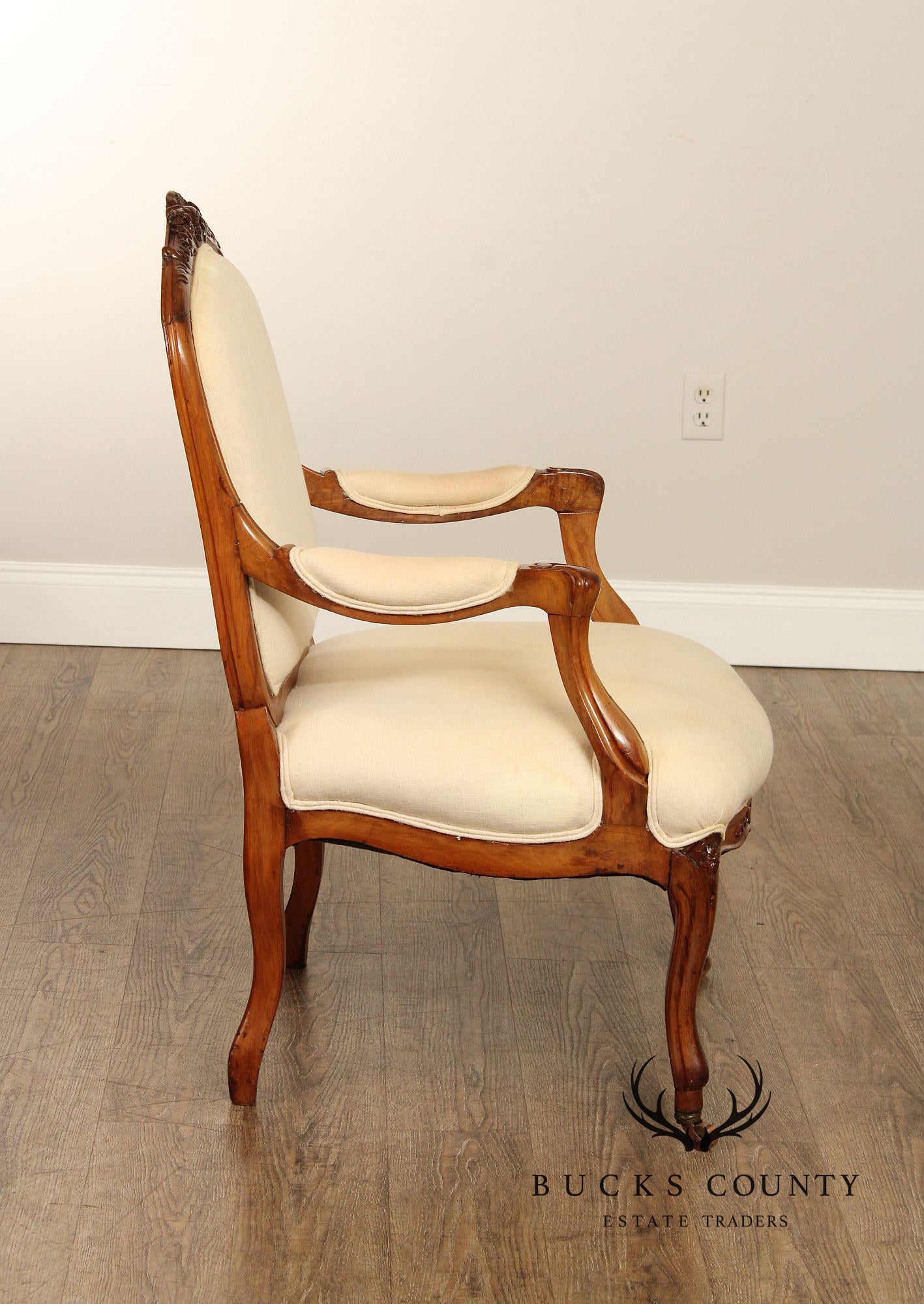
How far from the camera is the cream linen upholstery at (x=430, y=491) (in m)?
1.64

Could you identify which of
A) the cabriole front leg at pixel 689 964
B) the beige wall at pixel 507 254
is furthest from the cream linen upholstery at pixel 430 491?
the beige wall at pixel 507 254

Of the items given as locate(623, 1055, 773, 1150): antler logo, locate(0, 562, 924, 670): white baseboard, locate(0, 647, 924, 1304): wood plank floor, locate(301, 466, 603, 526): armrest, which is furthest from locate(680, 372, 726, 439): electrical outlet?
locate(623, 1055, 773, 1150): antler logo

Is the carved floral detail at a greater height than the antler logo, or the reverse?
the carved floral detail

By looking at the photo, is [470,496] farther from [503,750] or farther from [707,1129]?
[707,1129]

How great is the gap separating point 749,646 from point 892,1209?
1627 mm

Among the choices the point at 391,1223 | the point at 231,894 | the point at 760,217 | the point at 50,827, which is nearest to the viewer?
the point at 391,1223

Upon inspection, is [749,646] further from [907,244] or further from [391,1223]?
[391,1223]

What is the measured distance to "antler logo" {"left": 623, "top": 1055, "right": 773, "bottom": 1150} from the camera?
1.37m

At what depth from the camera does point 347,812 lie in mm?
1314

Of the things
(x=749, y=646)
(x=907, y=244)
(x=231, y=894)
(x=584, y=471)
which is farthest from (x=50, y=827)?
(x=907, y=244)

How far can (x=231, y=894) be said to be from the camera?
183 cm

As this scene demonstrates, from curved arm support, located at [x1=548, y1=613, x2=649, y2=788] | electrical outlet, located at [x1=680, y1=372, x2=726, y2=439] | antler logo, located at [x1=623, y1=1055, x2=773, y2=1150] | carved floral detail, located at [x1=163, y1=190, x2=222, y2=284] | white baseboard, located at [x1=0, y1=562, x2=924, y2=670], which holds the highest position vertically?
carved floral detail, located at [x1=163, y1=190, x2=222, y2=284]

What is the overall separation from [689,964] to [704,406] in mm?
1559

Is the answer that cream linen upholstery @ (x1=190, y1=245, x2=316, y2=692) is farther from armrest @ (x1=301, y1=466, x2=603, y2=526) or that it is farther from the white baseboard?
the white baseboard
